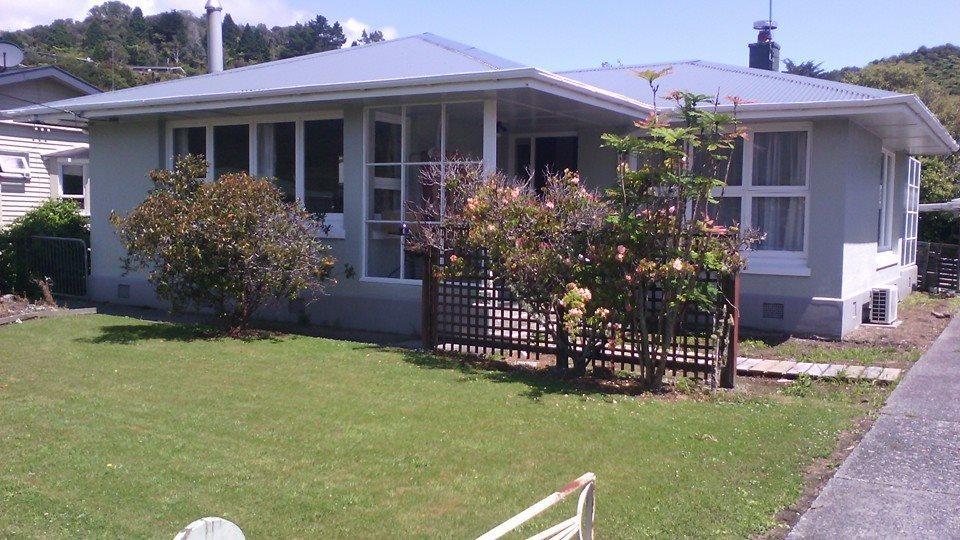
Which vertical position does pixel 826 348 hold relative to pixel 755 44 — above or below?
below

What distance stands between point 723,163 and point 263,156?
6.64 m

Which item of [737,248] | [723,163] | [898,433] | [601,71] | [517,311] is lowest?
[898,433]

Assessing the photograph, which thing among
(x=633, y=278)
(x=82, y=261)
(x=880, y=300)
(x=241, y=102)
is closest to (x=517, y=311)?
(x=633, y=278)

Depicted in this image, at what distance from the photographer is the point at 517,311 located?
9.47 meters

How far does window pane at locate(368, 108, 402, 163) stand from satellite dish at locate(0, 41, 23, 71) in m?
12.9

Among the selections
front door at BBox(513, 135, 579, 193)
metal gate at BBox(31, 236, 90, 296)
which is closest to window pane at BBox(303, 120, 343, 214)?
front door at BBox(513, 135, 579, 193)

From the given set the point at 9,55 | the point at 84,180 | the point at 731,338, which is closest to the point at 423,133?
the point at 731,338

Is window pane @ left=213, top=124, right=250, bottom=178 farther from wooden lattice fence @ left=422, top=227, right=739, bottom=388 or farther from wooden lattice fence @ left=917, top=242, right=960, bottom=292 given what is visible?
wooden lattice fence @ left=917, top=242, right=960, bottom=292

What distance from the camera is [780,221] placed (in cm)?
1182

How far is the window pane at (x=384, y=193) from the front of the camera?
11.5 m

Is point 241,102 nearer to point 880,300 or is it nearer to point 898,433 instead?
point 898,433

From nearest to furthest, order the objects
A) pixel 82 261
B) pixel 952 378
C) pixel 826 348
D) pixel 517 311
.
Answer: pixel 952 378
pixel 517 311
pixel 826 348
pixel 82 261

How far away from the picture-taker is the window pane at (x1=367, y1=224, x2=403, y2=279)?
11547 mm

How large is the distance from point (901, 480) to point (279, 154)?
9.45 m
